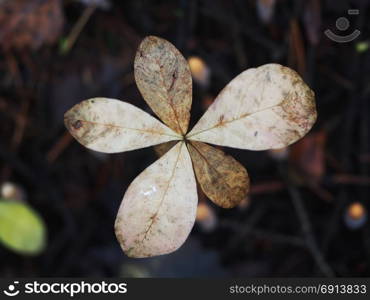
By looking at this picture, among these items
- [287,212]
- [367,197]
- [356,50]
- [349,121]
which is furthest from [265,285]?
[356,50]

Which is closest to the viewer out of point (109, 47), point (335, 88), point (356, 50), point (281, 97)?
point (281, 97)

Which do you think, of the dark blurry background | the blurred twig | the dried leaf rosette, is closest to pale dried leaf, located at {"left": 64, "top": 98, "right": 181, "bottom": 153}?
the dried leaf rosette

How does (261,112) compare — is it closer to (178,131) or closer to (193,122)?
(178,131)

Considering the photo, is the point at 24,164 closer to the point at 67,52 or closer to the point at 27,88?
the point at 27,88

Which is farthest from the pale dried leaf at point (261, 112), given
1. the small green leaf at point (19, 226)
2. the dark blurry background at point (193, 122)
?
the small green leaf at point (19, 226)

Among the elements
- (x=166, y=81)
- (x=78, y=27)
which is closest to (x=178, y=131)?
(x=166, y=81)
